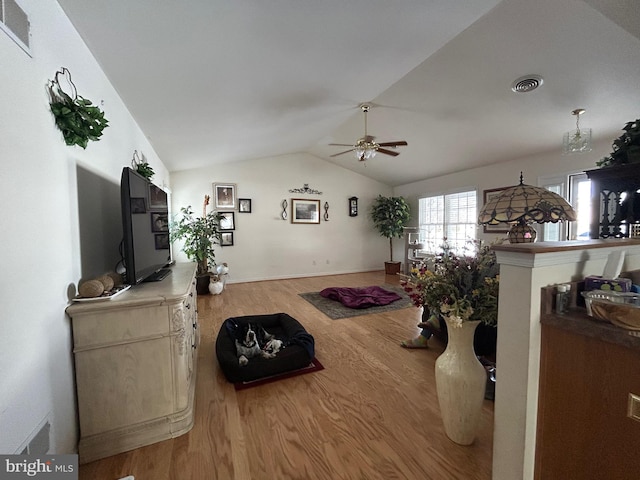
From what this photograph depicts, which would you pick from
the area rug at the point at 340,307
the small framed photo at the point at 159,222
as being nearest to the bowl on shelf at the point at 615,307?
the small framed photo at the point at 159,222

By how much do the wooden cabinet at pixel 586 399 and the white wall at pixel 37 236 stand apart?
1906 millimetres

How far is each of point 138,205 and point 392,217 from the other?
18.8 ft

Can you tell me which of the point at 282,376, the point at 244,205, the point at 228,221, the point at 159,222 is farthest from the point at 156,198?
the point at 244,205

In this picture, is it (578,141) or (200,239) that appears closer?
(578,141)

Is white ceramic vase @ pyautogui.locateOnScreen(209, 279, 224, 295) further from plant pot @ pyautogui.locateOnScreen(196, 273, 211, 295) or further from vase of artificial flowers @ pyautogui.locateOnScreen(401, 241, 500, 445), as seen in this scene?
vase of artificial flowers @ pyautogui.locateOnScreen(401, 241, 500, 445)

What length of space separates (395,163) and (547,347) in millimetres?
5241

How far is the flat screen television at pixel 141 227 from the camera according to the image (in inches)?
60.1

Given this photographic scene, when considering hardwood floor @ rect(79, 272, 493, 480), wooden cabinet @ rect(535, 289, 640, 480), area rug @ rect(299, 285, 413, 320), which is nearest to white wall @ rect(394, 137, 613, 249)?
area rug @ rect(299, 285, 413, 320)

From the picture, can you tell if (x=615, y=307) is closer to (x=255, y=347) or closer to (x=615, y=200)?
(x=615, y=200)

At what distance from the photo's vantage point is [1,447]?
32.7 inches

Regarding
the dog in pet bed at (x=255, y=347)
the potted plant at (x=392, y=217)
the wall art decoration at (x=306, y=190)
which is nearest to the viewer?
the dog in pet bed at (x=255, y=347)

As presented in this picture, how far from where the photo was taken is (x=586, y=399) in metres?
0.87

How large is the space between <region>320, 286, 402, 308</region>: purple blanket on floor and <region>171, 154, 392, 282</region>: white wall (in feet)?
6.24

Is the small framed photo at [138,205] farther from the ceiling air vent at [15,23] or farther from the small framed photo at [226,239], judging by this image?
the small framed photo at [226,239]
